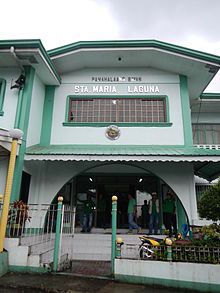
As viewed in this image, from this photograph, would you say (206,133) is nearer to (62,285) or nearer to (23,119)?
(23,119)

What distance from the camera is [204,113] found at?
12812mm

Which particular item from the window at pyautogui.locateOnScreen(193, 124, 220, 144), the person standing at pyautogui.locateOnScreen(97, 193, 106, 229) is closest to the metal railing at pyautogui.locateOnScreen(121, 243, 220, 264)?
the person standing at pyautogui.locateOnScreen(97, 193, 106, 229)

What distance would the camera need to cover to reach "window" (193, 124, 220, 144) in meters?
12.3

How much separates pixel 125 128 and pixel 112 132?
56cm

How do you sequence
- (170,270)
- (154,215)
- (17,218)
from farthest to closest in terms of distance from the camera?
(154,215), (17,218), (170,270)

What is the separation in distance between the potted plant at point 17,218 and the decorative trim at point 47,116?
12.2 ft

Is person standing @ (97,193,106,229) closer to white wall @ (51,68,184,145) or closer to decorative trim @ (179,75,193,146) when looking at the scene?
white wall @ (51,68,184,145)

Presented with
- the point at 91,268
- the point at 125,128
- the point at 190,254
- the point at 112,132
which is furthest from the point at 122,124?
the point at 190,254

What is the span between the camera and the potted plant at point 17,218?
243 inches

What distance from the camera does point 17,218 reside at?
6.56m

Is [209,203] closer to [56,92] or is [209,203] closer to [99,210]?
[99,210]

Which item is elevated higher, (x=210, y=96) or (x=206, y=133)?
(x=210, y=96)

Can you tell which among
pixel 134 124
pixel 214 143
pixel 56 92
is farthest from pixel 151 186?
pixel 56 92

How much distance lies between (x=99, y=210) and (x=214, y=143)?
6.52 meters
